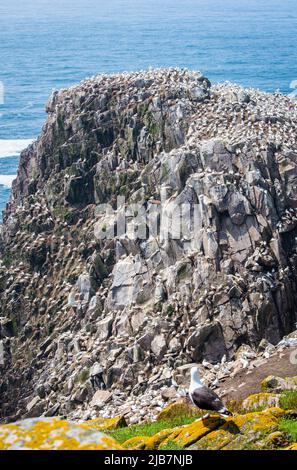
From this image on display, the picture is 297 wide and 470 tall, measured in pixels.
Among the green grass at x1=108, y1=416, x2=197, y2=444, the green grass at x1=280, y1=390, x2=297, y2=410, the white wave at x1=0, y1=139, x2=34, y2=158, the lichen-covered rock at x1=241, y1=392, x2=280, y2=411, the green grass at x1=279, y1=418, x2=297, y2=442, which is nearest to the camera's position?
the green grass at x1=279, y1=418, x2=297, y2=442

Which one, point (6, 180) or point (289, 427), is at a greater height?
point (6, 180)

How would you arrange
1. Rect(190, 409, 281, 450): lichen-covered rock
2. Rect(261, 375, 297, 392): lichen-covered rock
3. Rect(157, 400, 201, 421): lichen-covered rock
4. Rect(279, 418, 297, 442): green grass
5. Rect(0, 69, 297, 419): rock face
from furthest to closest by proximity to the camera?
Rect(0, 69, 297, 419): rock face, Rect(261, 375, 297, 392): lichen-covered rock, Rect(157, 400, 201, 421): lichen-covered rock, Rect(279, 418, 297, 442): green grass, Rect(190, 409, 281, 450): lichen-covered rock

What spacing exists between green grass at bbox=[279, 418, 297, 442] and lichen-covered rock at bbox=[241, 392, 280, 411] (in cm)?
458

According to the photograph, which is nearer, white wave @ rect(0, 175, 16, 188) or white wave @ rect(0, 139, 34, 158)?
white wave @ rect(0, 175, 16, 188)

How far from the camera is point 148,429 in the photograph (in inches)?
1091

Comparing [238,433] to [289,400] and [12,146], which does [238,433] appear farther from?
[12,146]

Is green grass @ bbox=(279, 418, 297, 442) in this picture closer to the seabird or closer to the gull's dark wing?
the seabird

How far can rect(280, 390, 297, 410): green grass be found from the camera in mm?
27973

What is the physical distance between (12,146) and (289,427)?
11888cm

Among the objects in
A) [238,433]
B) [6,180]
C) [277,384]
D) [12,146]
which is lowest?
[238,433]

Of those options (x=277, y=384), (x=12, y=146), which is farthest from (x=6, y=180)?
(x=277, y=384)

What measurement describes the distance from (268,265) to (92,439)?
3027cm

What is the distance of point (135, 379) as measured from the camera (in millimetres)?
43625

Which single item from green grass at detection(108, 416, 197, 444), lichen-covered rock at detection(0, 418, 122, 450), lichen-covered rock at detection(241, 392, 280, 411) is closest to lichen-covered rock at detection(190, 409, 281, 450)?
green grass at detection(108, 416, 197, 444)
